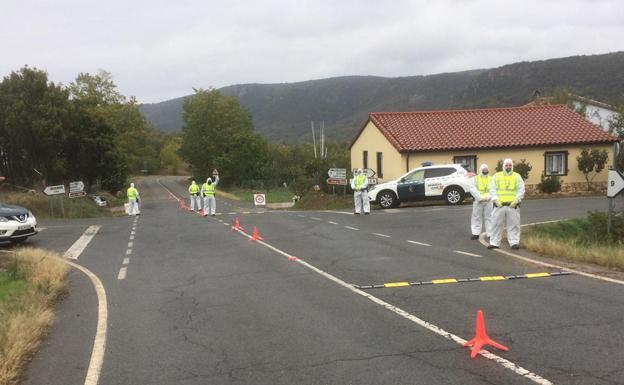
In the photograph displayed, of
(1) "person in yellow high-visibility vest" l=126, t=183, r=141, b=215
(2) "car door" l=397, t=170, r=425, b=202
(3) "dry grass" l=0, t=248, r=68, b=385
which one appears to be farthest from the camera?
(1) "person in yellow high-visibility vest" l=126, t=183, r=141, b=215

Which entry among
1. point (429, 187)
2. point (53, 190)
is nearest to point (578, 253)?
point (429, 187)

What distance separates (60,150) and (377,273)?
37527 mm

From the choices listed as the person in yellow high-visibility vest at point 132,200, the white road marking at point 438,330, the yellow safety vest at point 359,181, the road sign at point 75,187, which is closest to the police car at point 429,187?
the yellow safety vest at point 359,181

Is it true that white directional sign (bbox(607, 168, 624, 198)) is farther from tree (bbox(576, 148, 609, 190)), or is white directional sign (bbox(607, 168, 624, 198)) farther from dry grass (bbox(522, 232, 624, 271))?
tree (bbox(576, 148, 609, 190))

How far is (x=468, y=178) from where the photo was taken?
80.3 feet

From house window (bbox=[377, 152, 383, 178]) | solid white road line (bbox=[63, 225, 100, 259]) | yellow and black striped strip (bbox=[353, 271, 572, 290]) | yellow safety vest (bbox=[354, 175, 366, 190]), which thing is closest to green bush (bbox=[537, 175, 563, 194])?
house window (bbox=[377, 152, 383, 178])

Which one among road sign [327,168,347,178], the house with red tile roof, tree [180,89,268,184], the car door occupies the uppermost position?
tree [180,89,268,184]

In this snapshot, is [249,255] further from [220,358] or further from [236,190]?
[236,190]

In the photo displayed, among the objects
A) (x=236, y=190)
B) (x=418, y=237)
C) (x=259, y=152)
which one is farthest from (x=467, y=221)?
(x=259, y=152)

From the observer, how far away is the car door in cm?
2489

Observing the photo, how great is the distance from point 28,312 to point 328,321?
386 cm

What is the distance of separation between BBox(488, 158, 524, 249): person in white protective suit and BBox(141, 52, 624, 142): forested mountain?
44.1 metres

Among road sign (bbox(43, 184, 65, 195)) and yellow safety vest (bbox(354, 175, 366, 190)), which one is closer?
yellow safety vest (bbox(354, 175, 366, 190))

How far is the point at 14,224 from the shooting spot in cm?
1505
